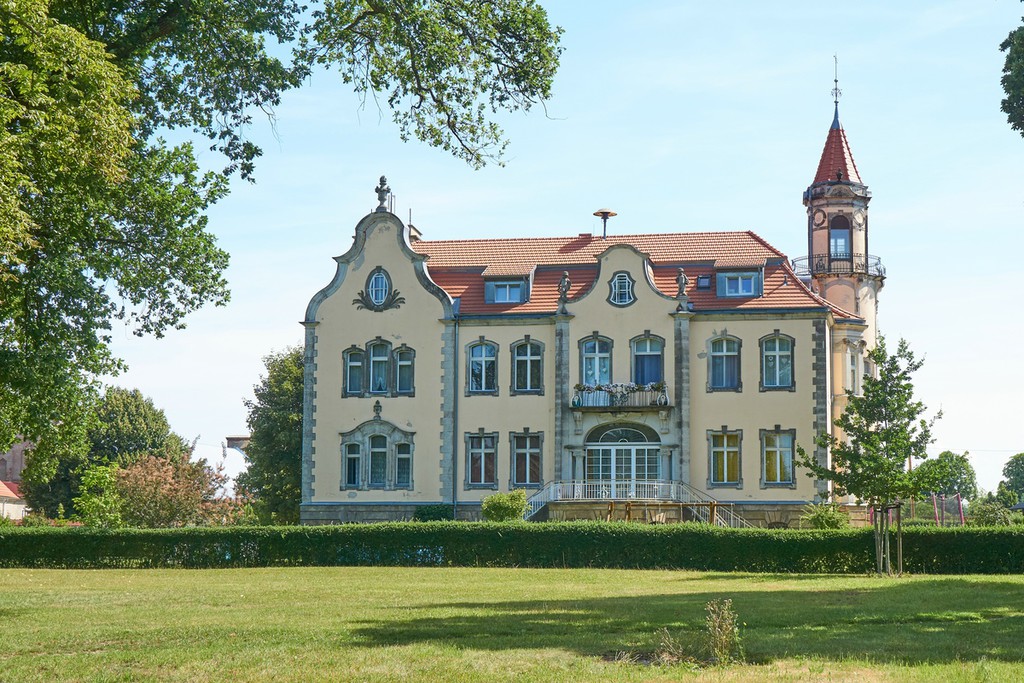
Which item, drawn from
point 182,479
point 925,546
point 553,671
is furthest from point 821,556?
point 182,479

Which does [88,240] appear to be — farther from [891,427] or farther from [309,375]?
[309,375]

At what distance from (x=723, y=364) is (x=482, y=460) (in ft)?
30.4

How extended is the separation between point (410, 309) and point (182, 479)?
49.9ft

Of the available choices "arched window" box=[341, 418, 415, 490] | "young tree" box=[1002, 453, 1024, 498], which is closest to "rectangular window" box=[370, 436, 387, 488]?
"arched window" box=[341, 418, 415, 490]

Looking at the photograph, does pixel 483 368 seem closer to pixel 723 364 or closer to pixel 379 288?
pixel 379 288

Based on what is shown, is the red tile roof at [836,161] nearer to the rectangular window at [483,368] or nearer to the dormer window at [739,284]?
the dormer window at [739,284]

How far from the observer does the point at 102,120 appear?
707 inches

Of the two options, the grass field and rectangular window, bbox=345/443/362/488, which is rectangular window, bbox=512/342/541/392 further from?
the grass field

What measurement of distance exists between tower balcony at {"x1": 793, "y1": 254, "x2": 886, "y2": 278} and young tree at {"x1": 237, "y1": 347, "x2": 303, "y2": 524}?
23792mm

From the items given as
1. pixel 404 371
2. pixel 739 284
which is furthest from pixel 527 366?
pixel 739 284

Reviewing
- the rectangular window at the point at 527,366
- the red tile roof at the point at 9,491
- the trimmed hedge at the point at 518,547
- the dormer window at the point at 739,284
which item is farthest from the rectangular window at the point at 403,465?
the red tile roof at the point at 9,491

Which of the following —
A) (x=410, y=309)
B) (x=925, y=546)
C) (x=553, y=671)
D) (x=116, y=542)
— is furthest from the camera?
(x=410, y=309)

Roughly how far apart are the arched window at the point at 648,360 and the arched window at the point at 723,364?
1725 millimetres

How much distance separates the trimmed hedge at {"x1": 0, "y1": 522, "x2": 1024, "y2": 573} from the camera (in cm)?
3281
